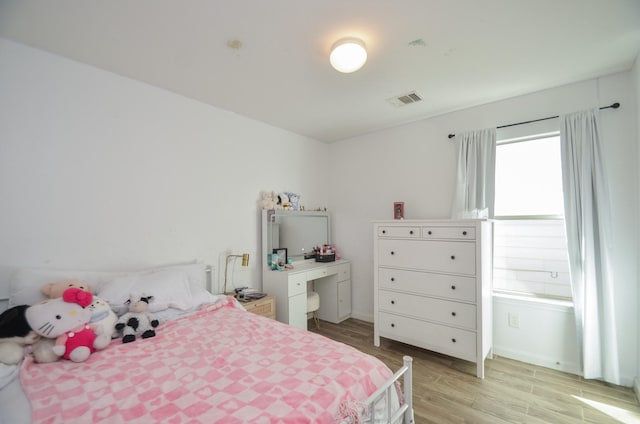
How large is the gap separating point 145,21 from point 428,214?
317cm

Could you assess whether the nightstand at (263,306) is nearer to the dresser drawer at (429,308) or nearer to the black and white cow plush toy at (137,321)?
the black and white cow plush toy at (137,321)

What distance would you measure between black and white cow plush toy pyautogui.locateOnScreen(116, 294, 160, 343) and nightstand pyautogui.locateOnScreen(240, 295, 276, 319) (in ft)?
3.03

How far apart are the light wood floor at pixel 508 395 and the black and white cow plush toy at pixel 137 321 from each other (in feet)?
6.37

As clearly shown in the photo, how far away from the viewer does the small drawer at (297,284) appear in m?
3.15

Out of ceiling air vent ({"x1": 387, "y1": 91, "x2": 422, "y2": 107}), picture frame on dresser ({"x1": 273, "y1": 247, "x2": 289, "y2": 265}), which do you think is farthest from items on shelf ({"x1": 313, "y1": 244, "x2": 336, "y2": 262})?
ceiling air vent ({"x1": 387, "y1": 91, "x2": 422, "y2": 107})

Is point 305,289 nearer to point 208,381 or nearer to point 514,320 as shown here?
point 208,381

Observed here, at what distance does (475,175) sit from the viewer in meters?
3.00

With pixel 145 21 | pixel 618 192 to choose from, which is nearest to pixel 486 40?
pixel 618 192

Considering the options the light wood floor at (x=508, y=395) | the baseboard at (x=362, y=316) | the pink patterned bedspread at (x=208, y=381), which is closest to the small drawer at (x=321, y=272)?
the baseboard at (x=362, y=316)

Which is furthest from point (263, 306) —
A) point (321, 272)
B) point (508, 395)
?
point (508, 395)

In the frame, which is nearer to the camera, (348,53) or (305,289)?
(348,53)

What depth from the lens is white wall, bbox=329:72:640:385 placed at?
7.66ft

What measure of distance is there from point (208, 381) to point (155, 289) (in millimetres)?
1089

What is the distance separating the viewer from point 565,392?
2.25 m
